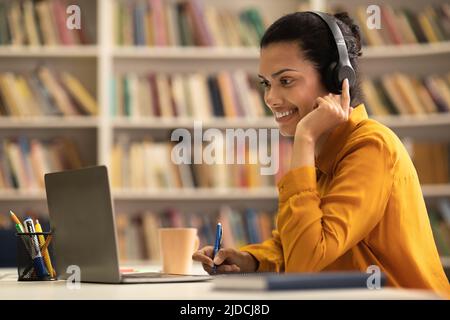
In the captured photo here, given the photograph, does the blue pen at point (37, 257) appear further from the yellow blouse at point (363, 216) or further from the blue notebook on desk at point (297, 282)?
the blue notebook on desk at point (297, 282)

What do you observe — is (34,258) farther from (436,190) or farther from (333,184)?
(436,190)

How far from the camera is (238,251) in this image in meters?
1.61

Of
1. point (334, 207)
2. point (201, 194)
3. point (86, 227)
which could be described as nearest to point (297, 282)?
point (334, 207)

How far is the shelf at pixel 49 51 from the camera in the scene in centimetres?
361

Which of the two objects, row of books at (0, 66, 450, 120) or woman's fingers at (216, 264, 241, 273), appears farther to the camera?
row of books at (0, 66, 450, 120)

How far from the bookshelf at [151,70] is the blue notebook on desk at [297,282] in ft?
8.79

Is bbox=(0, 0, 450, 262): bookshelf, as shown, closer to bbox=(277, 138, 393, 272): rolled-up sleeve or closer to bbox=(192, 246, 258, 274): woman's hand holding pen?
bbox=(192, 246, 258, 274): woman's hand holding pen

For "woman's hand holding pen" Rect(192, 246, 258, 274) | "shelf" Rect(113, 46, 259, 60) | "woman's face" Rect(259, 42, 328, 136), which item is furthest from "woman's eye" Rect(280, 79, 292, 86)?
"shelf" Rect(113, 46, 259, 60)

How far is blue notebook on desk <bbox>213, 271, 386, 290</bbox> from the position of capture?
906 mm

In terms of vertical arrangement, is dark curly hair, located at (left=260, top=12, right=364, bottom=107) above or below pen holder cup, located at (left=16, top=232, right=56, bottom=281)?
above

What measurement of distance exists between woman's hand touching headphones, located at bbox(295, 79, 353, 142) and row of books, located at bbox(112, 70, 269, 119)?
2.18m

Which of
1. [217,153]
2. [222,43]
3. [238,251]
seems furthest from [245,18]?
[238,251]

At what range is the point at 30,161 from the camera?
362cm

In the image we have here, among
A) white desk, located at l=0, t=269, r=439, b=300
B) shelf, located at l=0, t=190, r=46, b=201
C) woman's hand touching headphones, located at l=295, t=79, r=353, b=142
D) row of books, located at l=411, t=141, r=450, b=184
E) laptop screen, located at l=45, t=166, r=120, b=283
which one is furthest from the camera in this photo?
row of books, located at l=411, t=141, r=450, b=184
